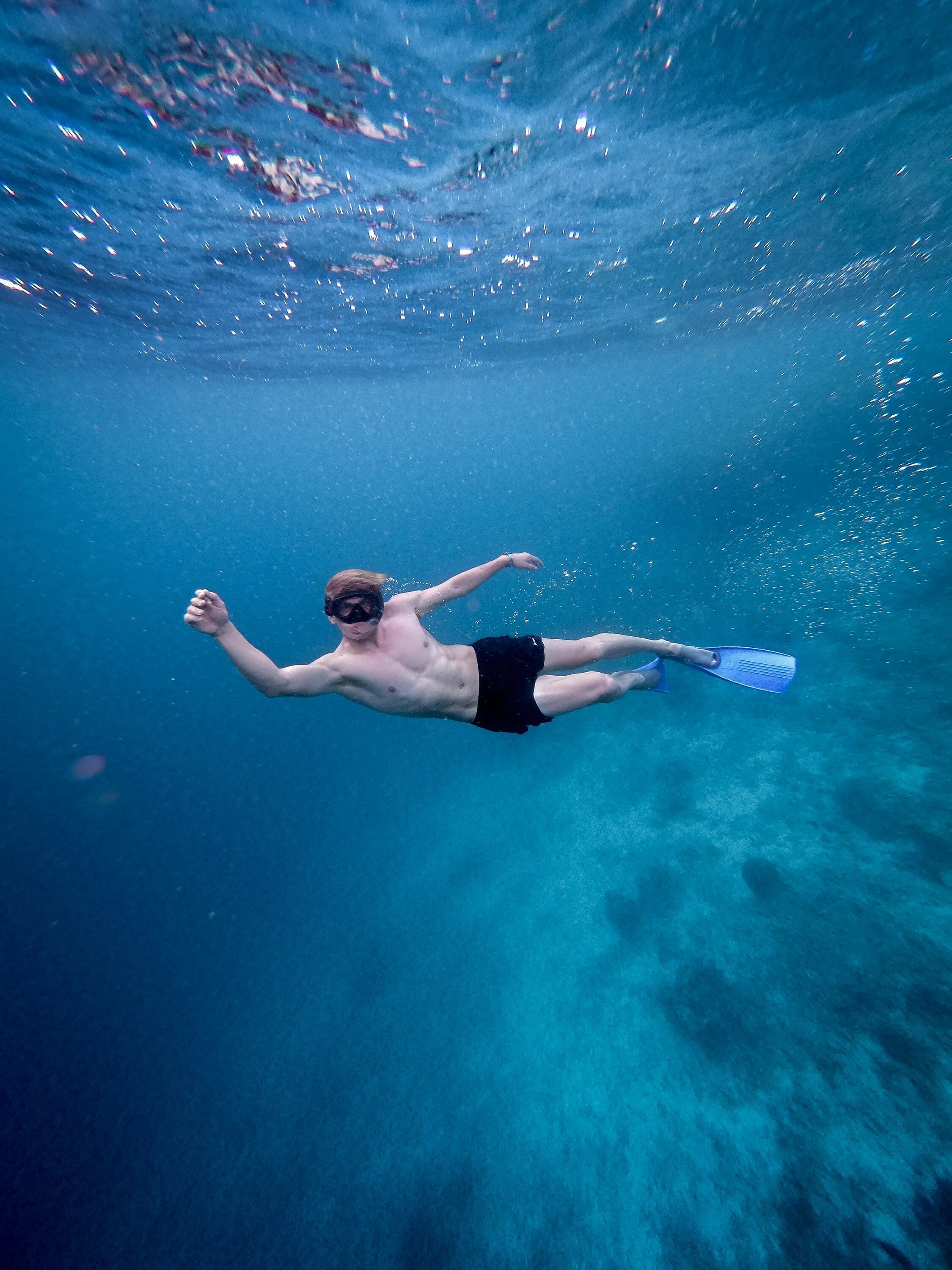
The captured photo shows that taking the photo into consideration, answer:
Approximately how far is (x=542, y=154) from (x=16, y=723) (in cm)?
3223

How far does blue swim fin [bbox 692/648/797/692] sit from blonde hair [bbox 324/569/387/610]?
13.9 feet

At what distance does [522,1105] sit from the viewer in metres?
5.76

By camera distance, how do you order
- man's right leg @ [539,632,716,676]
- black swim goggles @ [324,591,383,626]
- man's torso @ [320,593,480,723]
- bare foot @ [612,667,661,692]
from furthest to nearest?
bare foot @ [612,667,661,692] → man's right leg @ [539,632,716,676] → man's torso @ [320,593,480,723] → black swim goggles @ [324,591,383,626]

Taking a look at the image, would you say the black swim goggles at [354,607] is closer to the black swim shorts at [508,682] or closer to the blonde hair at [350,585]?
the blonde hair at [350,585]

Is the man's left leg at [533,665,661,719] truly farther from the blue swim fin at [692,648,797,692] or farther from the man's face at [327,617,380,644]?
the man's face at [327,617,380,644]

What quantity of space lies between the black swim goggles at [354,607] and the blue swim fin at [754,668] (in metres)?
4.29

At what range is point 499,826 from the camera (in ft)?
33.9

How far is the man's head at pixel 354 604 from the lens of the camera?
3.41 metres

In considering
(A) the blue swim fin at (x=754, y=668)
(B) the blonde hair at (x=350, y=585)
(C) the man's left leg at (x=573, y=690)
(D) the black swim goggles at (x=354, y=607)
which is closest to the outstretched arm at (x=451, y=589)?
(B) the blonde hair at (x=350, y=585)

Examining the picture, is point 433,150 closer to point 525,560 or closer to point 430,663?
point 525,560

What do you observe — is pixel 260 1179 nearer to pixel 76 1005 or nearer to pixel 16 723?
pixel 76 1005

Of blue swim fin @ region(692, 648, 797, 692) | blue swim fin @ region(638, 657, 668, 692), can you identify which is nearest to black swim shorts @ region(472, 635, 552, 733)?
blue swim fin @ region(638, 657, 668, 692)

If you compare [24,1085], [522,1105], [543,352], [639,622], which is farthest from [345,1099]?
[543,352]

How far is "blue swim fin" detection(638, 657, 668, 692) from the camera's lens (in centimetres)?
595
